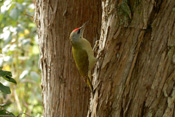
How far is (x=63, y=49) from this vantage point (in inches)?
105

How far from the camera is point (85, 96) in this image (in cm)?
271

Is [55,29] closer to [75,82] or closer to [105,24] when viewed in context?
[75,82]

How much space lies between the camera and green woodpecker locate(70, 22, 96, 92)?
267 centimetres

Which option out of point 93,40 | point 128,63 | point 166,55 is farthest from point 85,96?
point 166,55

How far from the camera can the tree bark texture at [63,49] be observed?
258 centimetres

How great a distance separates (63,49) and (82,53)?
1.36 ft

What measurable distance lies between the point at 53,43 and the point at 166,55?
1.26 meters

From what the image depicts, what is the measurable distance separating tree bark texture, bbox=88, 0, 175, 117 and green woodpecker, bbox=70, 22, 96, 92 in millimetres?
682

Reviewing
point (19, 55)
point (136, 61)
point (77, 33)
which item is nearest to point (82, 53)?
point (77, 33)

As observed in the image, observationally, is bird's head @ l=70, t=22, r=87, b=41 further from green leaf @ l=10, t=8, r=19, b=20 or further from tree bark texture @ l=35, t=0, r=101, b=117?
green leaf @ l=10, t=8, r=19, b=20

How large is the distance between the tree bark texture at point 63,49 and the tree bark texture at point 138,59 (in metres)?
0.68

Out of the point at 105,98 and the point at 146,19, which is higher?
the point at 146,19

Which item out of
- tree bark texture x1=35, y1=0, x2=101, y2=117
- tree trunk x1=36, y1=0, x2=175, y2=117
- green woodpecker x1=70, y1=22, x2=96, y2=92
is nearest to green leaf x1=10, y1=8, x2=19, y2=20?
tree bark texture x1=35, y1=0, x2=101, y2=117

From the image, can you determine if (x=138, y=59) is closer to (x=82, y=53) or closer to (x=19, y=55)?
(x=82, y=53)
